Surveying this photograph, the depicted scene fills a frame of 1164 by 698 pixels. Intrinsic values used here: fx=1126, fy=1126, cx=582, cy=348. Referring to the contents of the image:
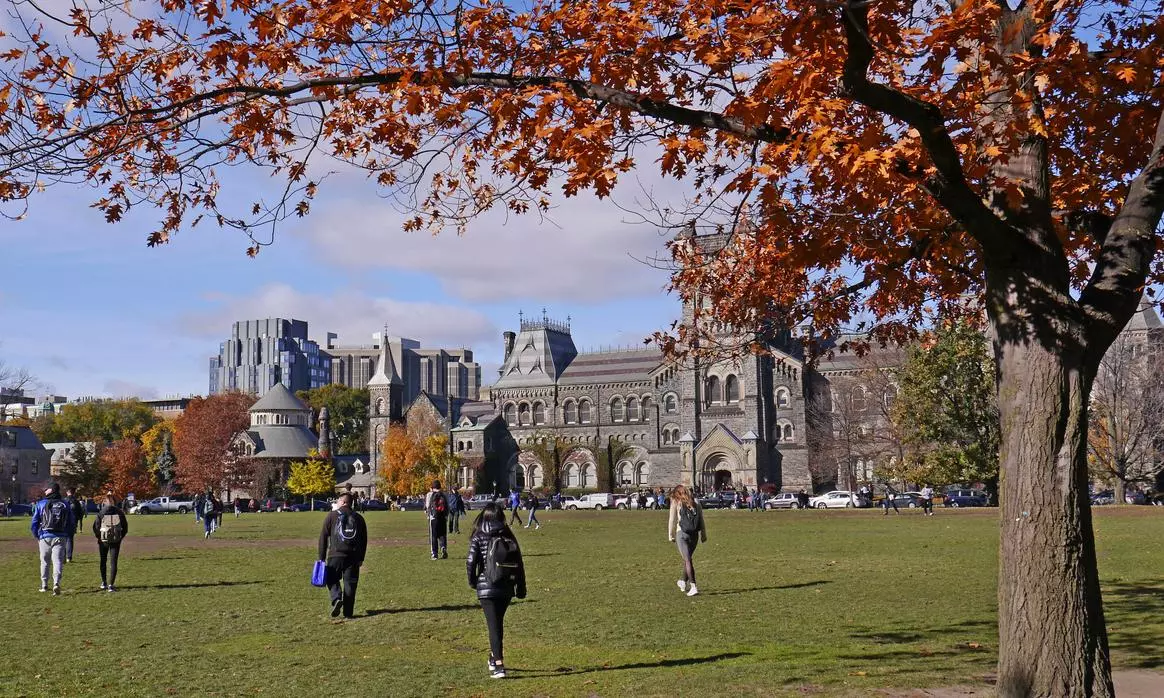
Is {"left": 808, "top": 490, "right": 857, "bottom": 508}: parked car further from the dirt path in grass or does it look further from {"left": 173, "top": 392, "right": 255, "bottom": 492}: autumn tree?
the dirt path in grass

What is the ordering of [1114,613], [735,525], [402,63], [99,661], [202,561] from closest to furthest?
[402,63] → [99,661] → [1114,613] → [202,561] → [735,525]

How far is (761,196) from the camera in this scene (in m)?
9.29

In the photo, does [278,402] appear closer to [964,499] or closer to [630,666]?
[964,499]

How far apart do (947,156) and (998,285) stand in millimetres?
1233

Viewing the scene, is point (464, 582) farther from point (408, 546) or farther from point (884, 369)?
point (884, 369)

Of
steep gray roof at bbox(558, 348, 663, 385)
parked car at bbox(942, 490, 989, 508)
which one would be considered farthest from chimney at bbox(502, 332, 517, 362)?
parked car at bbox(942, 490, 989, 508)

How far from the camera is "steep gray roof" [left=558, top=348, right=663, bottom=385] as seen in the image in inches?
4281

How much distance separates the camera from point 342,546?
14219 mm

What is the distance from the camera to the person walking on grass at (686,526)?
16.8 m

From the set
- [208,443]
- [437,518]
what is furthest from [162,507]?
[437,518]

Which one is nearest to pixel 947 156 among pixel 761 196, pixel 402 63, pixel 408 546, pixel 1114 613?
pixel 761 196

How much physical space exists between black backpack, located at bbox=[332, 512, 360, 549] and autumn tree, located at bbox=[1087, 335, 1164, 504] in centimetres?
4976

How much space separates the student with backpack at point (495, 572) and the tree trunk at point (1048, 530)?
14.6 feet

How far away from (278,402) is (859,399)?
5827 cm
